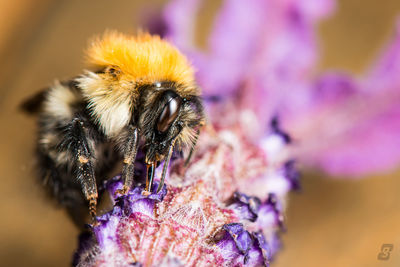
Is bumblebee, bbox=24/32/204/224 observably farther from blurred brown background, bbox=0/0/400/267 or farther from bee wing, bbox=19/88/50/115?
blurred brown background, bbox=0/0/400/267

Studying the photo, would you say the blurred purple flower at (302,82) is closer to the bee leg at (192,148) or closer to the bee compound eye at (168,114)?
the bee leg at (192,148)

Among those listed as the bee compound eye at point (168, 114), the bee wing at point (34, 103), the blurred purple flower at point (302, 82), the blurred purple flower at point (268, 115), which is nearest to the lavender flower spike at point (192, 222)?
the blurred purple flower at point (268, 115)

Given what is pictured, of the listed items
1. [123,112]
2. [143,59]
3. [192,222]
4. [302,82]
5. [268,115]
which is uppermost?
[302,82]

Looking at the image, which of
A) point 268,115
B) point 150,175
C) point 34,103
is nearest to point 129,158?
point 150,175

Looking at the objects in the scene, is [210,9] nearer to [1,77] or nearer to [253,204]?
[1,77]

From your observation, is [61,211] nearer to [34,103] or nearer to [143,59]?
[34,103]

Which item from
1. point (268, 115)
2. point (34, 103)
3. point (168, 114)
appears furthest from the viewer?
point (268, 115)
